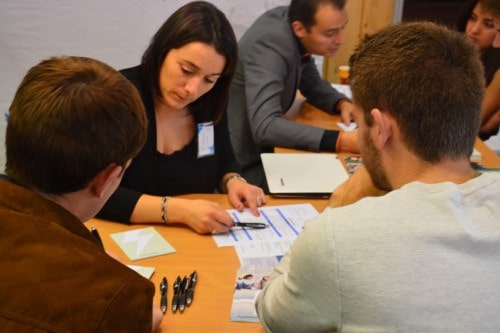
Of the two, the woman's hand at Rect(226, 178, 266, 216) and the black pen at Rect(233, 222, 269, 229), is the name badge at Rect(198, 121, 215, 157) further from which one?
the black pen at Rect(233, 222, 269, 229)

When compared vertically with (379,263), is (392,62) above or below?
above

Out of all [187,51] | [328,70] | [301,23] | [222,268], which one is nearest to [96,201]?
[222,268]

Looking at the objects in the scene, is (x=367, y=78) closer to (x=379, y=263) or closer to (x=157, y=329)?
(x=379, y=263)

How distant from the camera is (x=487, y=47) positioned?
2.74 metres

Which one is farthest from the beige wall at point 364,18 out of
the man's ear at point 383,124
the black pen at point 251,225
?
the man's ear at point 383,124

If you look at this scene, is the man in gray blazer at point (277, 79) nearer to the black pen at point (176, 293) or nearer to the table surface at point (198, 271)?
the table surface at point (198, 271)

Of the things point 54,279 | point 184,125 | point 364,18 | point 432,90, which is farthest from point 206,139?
point 364,18

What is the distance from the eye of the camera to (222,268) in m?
1.29

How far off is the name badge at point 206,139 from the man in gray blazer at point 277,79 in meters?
0.43

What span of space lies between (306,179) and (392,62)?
0.89m

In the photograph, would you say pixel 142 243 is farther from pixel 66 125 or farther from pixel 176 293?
pixel 66 125

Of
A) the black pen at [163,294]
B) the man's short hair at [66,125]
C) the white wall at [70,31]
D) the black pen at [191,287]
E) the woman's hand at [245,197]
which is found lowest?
the woman's hand at [245,197]

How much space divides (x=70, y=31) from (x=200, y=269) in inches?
73.1

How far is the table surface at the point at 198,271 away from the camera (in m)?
1.10
